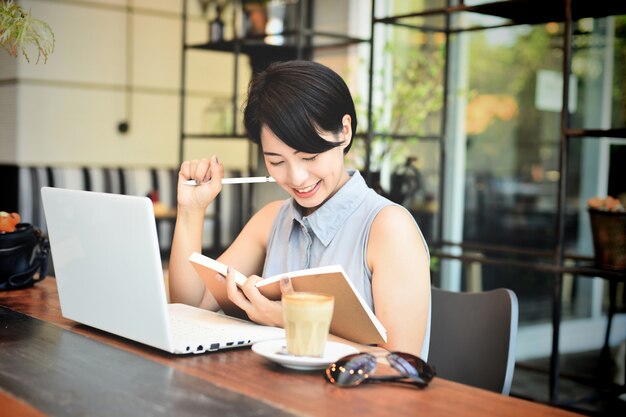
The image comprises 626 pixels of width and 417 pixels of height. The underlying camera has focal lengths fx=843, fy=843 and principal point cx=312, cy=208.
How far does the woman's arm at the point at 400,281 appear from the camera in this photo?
5.23 ft

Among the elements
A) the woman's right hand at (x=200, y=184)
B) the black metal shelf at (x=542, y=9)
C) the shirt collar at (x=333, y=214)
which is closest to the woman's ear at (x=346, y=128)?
the shirt collar at (x=333, y=214)

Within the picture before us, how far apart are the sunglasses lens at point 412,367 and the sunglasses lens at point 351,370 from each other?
3cm

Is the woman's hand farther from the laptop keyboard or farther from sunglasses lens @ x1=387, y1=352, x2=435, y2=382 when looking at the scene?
sunglasses lens @ x1=387, y1=352, x2=435, y2=382

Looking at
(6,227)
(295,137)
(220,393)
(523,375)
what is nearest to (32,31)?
(6,227)

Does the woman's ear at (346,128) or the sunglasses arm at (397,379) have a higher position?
the woman's ear at (346,128)

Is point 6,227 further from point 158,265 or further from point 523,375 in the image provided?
→ point 523,375

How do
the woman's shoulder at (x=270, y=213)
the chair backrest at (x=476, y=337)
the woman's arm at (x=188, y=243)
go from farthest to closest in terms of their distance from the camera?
1. the woman's shoulder at (x=270, y=213)
2. the woman's arm at (x=188, y=243)
3. the chair backrest at (x=476, y=337)

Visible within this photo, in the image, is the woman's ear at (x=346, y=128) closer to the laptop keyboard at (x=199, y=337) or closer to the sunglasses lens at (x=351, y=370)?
the laptop keyboard at (x=199, y=337)

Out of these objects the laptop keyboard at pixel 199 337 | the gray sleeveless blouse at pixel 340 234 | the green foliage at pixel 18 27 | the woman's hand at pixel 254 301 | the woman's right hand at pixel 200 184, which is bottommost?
the laptop keyboard at pixel 199 337

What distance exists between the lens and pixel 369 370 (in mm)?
1204

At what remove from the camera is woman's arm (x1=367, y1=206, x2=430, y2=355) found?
1594 mm

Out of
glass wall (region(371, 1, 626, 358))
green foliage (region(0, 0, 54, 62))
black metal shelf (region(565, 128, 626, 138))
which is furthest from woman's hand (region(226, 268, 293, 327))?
glass wall (region(371, 1, 626, 358))

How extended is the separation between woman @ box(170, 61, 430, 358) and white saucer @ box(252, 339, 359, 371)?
17 centimetres

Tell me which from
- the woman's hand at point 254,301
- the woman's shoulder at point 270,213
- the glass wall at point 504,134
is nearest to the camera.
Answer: the woman's hand at point 254,301
